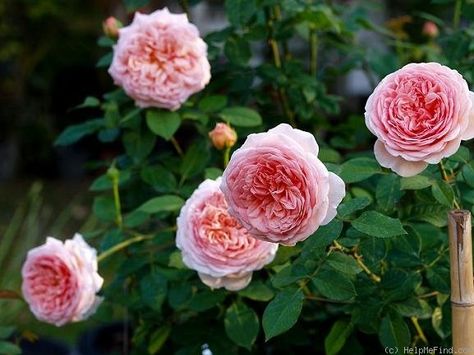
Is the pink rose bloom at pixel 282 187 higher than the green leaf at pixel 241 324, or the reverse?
the pink rose bloom at pixel 282 187

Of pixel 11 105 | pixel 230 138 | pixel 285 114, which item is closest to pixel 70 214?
pixel 11 105

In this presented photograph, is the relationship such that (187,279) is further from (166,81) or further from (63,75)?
(63,75)

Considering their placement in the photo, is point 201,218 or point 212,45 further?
point 212,45

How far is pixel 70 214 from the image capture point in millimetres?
5441

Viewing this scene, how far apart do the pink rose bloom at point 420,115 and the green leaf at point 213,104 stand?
0.56 m

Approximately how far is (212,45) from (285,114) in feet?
0.66

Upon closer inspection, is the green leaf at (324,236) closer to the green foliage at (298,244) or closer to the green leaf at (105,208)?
the green foliage at (298,244)

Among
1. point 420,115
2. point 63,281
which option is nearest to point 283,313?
point 420,115

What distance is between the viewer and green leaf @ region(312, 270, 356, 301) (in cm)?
109

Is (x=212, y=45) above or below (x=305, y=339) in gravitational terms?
above

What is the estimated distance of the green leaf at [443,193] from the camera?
1079mm

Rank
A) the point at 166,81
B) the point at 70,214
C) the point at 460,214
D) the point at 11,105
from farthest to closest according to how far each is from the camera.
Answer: the point at 11,105, the point at 70,214, the point at 166,81, the point at 460,214

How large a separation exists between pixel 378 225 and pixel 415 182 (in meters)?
0.11

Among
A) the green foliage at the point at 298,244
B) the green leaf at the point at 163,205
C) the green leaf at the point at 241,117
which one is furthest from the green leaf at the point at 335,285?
the green leaf at the point at 241,117
